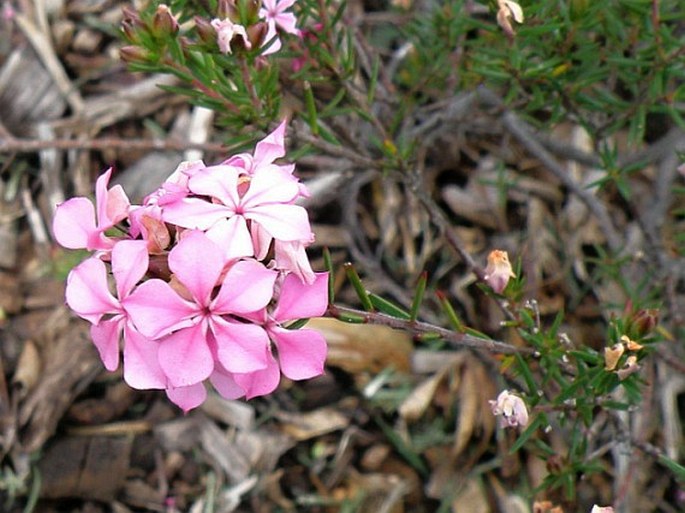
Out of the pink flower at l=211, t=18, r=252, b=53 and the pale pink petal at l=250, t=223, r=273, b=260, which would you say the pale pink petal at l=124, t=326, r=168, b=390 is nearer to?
the pale pink petal at l=250, t=223, r=273, b=260

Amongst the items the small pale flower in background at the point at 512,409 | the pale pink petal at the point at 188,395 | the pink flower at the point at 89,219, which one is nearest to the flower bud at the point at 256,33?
the pink flower at the point at 89,219

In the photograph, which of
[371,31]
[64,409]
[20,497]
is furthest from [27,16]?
[20,497]

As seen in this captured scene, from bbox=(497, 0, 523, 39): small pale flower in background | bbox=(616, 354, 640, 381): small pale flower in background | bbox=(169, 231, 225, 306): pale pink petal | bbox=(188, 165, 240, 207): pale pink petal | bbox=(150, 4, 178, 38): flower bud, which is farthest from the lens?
bbox=(497, 0, 523, 39): small pale flower in background

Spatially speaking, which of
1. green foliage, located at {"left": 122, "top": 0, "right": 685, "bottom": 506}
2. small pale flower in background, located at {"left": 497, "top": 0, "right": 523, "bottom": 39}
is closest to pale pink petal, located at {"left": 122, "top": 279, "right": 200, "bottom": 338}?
green foliage, located at {"left": 122, "top": 0, "right": 685, "bottom": 506}

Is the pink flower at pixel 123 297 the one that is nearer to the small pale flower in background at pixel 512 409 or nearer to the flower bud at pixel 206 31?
the flower bud at pixel 206 31

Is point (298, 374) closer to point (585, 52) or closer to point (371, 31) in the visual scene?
point (585, 52)

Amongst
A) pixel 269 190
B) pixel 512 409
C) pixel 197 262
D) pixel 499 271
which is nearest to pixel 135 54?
pixel 269 190
